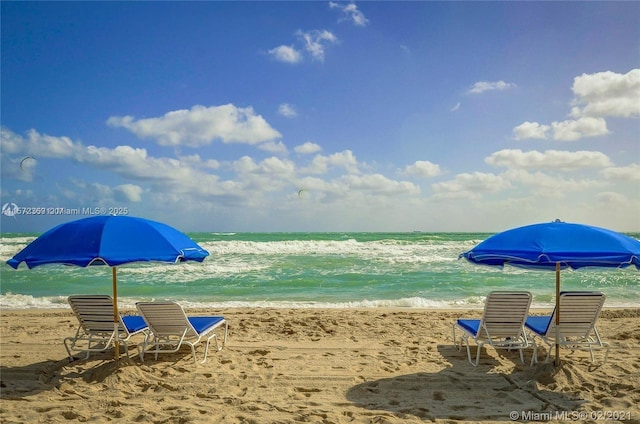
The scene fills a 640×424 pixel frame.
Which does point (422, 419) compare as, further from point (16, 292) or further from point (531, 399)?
point (16, 292)

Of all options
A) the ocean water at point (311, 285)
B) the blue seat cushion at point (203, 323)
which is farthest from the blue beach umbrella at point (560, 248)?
the ocean water at point (311, 285)

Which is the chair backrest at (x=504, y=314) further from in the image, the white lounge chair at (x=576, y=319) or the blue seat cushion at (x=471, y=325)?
the white lounge chair at (x=576, y=319)

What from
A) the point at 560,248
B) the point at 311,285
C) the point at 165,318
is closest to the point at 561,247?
the point at 560,248

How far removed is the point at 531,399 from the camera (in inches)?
183

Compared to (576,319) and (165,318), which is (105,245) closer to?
(165,318)

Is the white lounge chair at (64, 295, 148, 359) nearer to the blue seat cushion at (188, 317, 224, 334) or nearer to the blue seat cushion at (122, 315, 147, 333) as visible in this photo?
the blue seat cushion at (122, 315, 147, 333)

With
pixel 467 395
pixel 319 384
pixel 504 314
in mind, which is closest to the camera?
pixel 467 395

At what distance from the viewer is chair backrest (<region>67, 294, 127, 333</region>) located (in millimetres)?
5637

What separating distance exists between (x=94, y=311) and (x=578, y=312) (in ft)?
20.1

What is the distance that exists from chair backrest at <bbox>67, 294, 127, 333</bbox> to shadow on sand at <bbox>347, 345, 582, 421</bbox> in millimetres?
3189

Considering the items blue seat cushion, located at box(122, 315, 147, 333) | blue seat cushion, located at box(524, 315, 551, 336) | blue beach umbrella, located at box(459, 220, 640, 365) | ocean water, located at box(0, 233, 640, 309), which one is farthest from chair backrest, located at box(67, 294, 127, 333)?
ocean water, located at box(0, 233, 640, 309)

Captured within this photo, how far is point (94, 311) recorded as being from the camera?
18.7 ft

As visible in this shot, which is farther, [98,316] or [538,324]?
[538,324]

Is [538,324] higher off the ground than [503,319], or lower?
lower
